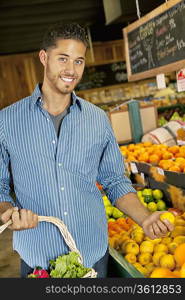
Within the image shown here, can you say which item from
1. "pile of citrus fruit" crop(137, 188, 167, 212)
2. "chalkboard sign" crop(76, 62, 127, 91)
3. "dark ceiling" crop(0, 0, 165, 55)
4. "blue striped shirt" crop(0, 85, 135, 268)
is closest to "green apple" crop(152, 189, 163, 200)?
"pile of citrus fruit" crop(137, 188, 167, 212)

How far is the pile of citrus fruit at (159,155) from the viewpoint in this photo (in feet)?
9.75

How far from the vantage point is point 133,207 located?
5.69 feet

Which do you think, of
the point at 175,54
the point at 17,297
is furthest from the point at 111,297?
the point at 175,54

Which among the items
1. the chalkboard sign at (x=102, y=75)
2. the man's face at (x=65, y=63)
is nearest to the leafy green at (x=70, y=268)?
the man's face at (x=65, y=63)

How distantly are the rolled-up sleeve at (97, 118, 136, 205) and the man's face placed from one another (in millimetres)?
339

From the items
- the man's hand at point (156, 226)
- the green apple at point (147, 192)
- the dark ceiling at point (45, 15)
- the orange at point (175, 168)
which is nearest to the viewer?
the man's hand at point (156, 226)

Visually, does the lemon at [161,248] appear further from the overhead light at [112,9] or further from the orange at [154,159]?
the overhead light at [112,9]

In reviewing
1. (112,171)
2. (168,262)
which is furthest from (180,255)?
(112,171)

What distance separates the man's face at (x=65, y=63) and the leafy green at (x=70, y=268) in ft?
2.35

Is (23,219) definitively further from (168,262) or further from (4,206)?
(168,262)

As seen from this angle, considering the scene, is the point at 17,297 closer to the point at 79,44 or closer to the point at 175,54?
the point at 79,44

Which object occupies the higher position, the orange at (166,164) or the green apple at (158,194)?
the orange at (166,164)

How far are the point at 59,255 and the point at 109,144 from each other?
0.59 metres

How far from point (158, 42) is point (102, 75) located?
526 cm
